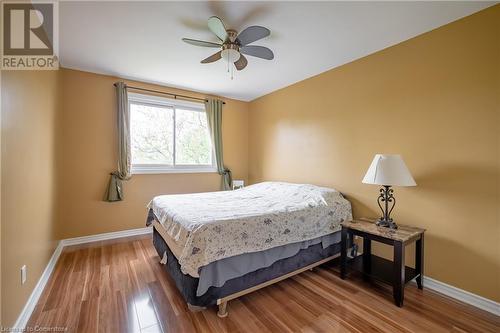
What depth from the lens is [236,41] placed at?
214 centimetres

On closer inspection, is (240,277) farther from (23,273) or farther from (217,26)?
(217,26)

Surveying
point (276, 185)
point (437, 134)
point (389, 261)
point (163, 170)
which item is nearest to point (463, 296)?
point (389, 261)

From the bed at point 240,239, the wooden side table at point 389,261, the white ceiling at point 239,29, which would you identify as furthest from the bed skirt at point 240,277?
the white ceiling at point 239,29

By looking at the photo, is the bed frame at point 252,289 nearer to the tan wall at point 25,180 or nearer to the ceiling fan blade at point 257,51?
the tan wall at point 25,180

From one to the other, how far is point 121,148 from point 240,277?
2762 millimetres

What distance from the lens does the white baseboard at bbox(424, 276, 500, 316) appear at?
5.94 ft

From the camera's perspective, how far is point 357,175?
2770 mm

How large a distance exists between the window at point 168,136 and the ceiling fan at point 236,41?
6.25 ft

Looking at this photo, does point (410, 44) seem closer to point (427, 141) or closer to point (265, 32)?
point (427, 141)

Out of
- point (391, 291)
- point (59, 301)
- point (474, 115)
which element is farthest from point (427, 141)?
point (59, 301)

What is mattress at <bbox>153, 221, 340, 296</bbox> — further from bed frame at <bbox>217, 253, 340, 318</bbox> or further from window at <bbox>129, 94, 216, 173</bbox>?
window at <bbox>129, 94, 216, 173</bbox>

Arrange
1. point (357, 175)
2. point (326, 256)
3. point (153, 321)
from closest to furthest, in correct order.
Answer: point (153, 321)
point (326, 256)
point (357, 175)

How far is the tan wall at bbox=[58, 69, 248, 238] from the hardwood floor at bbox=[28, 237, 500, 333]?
1.01m

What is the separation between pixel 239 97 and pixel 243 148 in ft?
3.53
